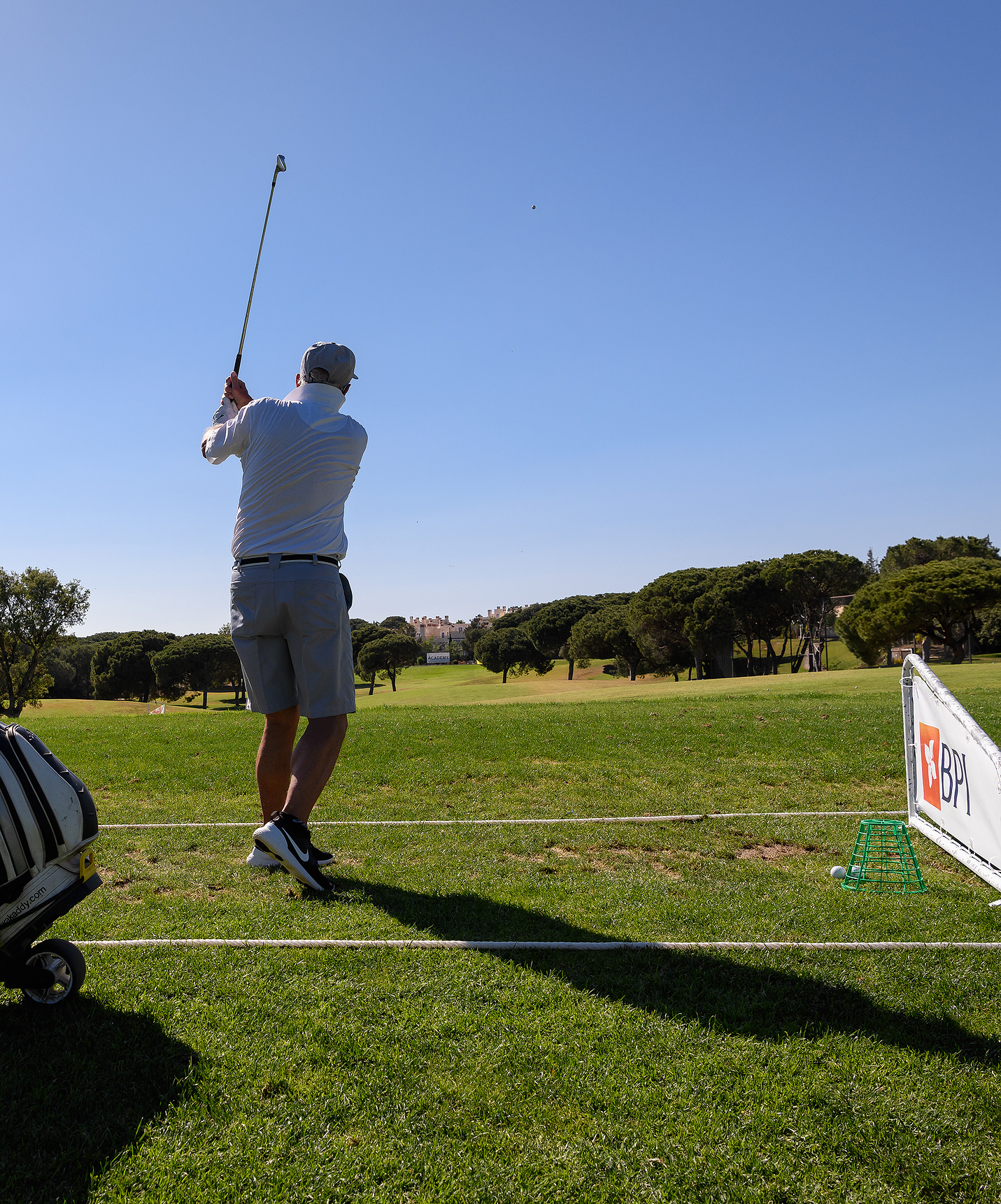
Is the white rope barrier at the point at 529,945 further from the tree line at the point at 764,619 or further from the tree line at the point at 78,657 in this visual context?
the tree line at the point at 764,619

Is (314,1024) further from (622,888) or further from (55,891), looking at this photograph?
(622,888)

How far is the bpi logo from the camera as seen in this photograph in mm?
4707

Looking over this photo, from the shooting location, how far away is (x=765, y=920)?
3406mm

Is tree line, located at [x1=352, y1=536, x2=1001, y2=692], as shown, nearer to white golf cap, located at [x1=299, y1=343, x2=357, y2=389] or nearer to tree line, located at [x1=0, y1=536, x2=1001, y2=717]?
tree line, located at [x1=0, y1=536, x2=1001, y2=717]

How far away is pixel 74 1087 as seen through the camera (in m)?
2.07

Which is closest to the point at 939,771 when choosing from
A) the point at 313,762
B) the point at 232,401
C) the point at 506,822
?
the point at 506,822

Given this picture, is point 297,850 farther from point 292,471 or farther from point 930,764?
point 930,764

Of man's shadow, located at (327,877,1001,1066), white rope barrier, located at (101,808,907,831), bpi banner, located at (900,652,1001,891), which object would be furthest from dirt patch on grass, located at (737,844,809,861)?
man's shadow, located at (327,877,1001,1066)

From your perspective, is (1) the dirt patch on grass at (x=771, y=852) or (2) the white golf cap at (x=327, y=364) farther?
(1) the dirt patch on grass at (x=771, y=852)

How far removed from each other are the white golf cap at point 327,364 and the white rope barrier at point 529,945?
2787mm

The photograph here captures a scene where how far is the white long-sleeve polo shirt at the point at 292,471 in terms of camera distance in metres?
4.08

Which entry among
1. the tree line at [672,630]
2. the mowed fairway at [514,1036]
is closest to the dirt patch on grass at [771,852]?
the mowed fairway at [514,1036]

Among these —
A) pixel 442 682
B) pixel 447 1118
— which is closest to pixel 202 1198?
pixel 447 1118

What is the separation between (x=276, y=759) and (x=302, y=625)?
2.62ft
